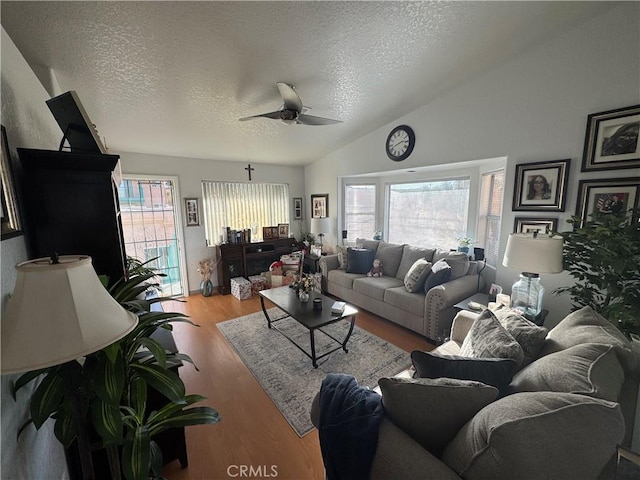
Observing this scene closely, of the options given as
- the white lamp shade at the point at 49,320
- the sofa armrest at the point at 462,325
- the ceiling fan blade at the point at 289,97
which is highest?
the ceiling fan blade at the point at 289,97

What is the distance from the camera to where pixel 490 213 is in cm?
321

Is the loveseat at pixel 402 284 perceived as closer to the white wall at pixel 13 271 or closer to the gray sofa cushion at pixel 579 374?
the gray sofa cushion at pixel 579 374

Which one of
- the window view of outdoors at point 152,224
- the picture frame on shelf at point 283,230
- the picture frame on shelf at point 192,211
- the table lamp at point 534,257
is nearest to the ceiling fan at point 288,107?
the table lamp at point 534,257

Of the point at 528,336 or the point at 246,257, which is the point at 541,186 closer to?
the point at 528,336

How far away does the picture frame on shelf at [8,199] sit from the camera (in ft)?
2.96

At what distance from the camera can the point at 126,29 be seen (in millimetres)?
1541

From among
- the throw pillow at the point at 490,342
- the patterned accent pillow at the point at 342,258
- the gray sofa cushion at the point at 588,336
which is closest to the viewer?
the gray sofa cushion at the point at 588,336

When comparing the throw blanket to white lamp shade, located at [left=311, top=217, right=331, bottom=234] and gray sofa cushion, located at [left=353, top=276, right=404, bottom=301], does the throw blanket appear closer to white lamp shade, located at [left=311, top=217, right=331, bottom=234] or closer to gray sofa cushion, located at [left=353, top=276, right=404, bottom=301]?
gray sofa cushion, located at [left=353, top=276, right=404, bottom=301]

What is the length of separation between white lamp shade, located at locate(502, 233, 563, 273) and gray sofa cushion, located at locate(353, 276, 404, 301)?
1.64 metres

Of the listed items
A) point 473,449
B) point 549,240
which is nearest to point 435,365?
point 473,449

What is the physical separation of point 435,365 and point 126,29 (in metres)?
2.49

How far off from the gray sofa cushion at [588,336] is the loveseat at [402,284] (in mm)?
1266

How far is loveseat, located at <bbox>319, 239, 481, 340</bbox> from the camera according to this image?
274 centimetres

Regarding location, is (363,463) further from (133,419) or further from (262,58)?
(262,58)
